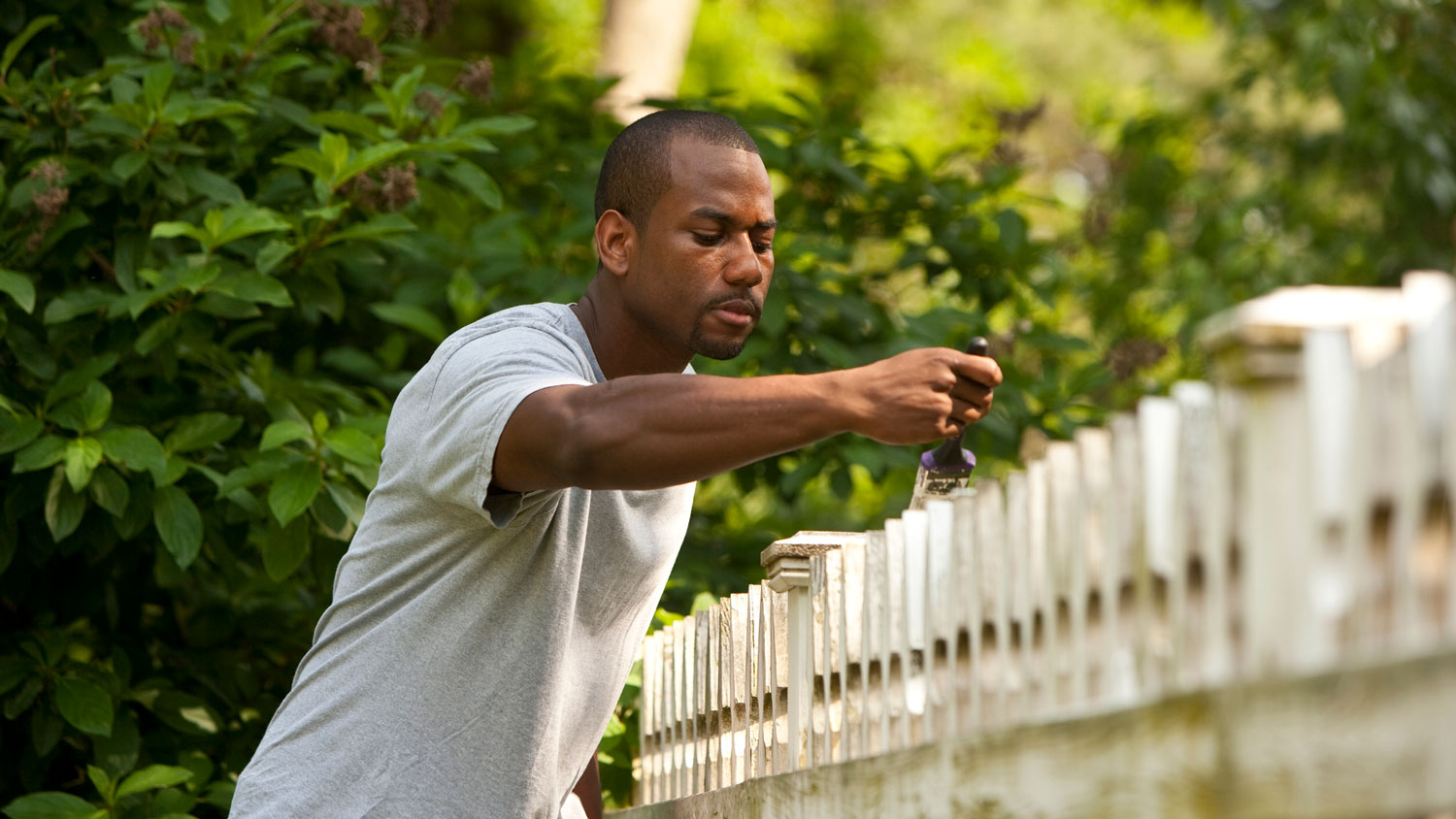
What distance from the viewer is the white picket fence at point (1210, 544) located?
117cm

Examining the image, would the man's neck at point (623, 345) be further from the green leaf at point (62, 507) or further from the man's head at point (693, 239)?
the green leaf at point (62, 507)

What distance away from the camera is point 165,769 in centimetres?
315

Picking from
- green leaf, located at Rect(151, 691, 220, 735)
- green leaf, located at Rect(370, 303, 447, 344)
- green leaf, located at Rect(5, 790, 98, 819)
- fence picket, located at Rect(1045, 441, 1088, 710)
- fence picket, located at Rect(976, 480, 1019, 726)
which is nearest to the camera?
fence picket, located at Rect(1045, 441, 1088, 710)

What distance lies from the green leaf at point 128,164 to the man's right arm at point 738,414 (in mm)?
2129

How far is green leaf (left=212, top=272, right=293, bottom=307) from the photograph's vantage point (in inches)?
131

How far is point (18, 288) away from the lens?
10.7 feet

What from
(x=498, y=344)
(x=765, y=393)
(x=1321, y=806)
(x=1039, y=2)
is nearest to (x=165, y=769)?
(x=498, y=344)

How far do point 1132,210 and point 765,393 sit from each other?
22.4 ft

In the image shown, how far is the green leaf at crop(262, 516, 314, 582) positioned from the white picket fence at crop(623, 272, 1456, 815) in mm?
1566

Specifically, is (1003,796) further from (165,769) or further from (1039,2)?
(1039,2)

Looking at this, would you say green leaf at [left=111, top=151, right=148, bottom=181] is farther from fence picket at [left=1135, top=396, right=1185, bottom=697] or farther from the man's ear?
fence picket at [left=1135, top=396, right=1185, bottom=697]

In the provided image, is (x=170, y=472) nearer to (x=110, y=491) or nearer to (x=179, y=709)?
(x=110, y=491)

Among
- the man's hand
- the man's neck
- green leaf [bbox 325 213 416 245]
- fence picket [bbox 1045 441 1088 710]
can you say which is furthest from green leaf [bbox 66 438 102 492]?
fence picket [bbox 1045 441 1088 710]

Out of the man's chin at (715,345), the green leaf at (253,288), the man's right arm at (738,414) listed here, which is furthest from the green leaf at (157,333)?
the man's right arm at (738,414)
